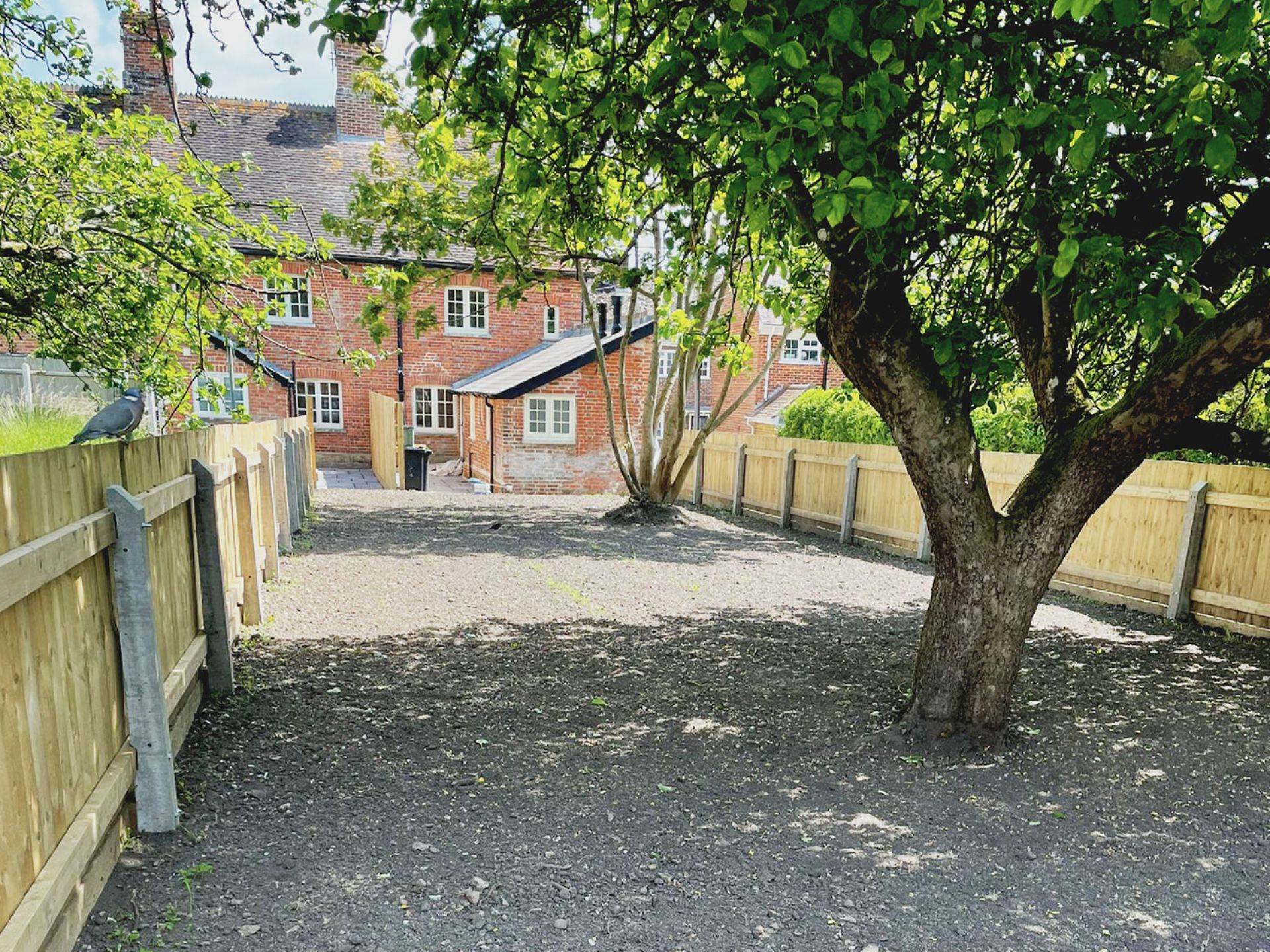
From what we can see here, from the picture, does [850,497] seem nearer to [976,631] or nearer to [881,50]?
[976,631]

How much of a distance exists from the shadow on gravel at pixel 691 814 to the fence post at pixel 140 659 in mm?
189

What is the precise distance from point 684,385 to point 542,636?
26.8 feet

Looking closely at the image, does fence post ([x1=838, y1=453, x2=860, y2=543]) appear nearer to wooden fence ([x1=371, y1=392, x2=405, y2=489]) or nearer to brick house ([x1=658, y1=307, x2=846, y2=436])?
wooden fence ([x1=371, y1=392, x2=405, y2=489])

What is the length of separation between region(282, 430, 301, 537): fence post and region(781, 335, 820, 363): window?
17955 mm

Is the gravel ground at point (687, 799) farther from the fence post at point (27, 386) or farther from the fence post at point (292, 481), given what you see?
the fence post at point (27, 386)

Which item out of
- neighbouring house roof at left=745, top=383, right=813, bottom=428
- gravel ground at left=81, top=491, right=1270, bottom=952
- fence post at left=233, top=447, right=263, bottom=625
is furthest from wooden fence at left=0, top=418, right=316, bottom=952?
neighbouring house roof at left=745, top=383, right=813, bottom=428

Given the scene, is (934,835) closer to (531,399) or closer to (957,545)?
(957,545)

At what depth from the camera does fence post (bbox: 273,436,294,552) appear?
26.9 ft

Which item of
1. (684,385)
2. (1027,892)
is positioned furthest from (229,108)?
(1027,892)

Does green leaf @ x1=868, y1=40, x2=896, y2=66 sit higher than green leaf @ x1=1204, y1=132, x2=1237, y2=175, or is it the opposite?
green leaf @ x1=868, y1=40, x2=896, y2=66

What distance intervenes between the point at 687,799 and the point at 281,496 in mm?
6801

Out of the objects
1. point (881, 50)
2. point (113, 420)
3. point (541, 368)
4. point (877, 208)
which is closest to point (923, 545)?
point (877, 208)

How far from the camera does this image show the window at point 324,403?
21969mm

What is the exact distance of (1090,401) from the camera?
4367mm
